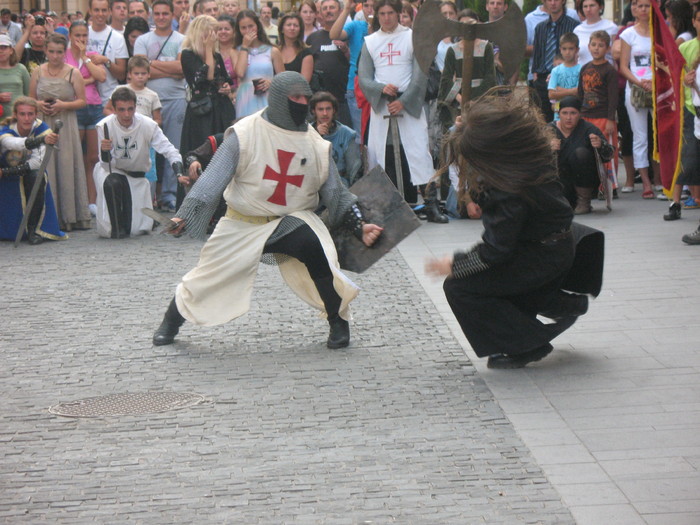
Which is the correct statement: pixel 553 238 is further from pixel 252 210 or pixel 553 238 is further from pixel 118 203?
pixel 118 203

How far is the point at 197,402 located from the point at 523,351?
68.2 inches

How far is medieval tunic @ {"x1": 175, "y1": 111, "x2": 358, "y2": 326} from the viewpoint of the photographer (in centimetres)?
683

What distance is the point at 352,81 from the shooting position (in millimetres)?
13648

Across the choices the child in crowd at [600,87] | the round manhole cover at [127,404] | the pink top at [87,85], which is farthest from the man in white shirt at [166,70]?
the round manhole cover at [127,404]

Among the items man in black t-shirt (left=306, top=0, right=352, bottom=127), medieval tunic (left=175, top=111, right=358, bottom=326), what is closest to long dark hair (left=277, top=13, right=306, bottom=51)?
man in black t-shirt (left=306, top=0, right=352, bottom=127)

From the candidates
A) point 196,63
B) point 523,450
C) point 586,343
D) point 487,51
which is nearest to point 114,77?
point 196,63

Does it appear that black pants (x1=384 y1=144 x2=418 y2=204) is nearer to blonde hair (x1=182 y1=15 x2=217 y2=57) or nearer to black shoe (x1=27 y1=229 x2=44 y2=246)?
blonde hair (x1=182 y1=15 x2=217 y2=57)

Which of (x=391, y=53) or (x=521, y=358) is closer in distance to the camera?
(x=521, y=358)

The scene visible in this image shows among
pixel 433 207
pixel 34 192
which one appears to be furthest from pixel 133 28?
pixel 433 207

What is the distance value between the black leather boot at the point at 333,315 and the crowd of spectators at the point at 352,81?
4.42m

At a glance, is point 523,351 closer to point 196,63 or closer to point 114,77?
point 196,63

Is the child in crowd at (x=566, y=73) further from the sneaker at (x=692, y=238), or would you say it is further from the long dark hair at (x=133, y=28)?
the long dark hair at (x=133, y=28)

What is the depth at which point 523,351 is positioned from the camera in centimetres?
622

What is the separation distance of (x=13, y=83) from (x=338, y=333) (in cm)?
707
